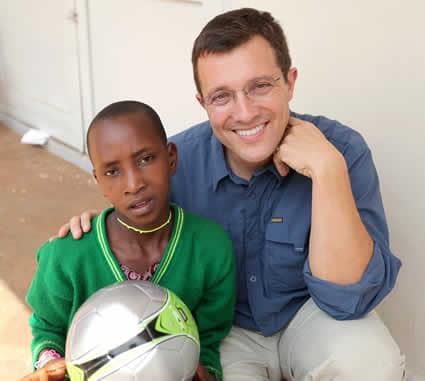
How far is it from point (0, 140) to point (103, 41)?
1.73m

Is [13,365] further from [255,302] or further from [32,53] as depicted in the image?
[32,53]

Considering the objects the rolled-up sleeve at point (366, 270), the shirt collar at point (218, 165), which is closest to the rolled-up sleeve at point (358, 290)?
the rolled-up sleeve at point (366, 270)

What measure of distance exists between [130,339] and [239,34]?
0.93m

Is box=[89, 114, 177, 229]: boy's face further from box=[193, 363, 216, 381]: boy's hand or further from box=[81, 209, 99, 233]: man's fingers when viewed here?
box=[193, 363, 216, 381]: boy's hand

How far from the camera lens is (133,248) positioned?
1.69 meters

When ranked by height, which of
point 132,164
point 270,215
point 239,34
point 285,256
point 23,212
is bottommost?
point 23,212

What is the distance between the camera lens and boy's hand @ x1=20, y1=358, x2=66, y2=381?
1491 mm

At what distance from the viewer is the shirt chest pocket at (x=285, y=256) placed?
1.79 metres

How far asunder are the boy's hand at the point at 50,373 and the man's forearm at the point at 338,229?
2.59ft

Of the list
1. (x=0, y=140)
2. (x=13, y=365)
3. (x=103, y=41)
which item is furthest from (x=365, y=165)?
(x=0, y=140)

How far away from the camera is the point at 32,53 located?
15.0 ft

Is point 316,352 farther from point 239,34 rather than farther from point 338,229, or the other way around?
point 239,34

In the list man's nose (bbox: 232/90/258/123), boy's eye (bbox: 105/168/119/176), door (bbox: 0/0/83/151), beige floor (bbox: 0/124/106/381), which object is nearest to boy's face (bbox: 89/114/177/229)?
boy's eye (bbox: 105/168/119/176)

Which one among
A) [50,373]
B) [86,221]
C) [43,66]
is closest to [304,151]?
[86,221]
